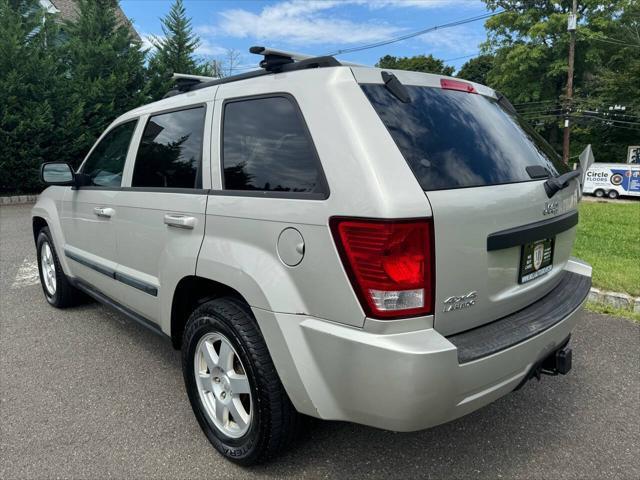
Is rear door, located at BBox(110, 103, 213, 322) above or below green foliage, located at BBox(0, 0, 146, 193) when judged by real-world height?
below

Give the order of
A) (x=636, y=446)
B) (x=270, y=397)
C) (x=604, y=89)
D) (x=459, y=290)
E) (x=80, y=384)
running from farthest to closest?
(x=604, y=89)
(x=80, y=384)
(x=636, y=446)
(x=270, y=397)
(x=459, y=290)

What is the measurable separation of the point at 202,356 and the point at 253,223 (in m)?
0.87

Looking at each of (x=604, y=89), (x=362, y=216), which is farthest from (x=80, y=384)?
(x=604, y=89)

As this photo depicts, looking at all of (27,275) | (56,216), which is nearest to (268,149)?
(56,216)

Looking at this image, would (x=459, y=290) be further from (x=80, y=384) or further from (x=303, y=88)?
(x=80, y=384)

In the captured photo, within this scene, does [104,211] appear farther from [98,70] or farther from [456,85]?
[98,70]

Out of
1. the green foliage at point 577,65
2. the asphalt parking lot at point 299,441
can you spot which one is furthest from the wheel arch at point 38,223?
the green foliage at point 577,65

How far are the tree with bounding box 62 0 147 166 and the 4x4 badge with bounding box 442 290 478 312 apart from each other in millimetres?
15108

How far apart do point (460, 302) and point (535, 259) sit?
0.64m

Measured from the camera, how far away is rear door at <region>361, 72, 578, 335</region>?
188 cm

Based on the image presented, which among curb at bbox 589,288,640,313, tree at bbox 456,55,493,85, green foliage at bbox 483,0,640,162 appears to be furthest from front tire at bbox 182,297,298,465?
tree at bbox 456,55,493,85

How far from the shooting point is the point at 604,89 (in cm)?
3569

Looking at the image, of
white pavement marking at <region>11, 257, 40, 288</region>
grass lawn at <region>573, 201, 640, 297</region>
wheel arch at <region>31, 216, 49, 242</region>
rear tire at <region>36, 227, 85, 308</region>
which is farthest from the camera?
white pavement marking at <region>11, 257, 40, 288</region>

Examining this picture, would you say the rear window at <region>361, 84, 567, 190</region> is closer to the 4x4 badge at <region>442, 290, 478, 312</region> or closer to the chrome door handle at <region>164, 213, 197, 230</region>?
the 4x4 badge at <region>442, 290, 478, 312</region>
